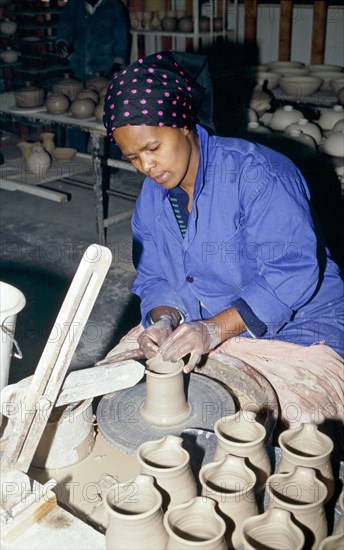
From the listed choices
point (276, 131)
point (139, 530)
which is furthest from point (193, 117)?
point (276, 131)

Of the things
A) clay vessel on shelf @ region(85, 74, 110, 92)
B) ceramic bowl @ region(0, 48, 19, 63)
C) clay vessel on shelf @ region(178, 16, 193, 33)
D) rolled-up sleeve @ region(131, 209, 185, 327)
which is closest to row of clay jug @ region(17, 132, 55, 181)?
clay vessel on shelf @ region(85, 74, 110, 92)

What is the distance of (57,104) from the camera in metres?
5.08

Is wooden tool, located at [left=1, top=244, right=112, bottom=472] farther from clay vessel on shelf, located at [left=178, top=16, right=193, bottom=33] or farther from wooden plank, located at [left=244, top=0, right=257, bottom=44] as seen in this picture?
wooden plank, located at [left=244, top=0, right=257, bottom=44]

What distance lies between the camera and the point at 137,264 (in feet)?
7.12

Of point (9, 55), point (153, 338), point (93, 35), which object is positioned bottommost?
point (153, 338)

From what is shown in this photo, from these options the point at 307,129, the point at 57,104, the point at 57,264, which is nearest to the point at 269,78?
the point at 307,129

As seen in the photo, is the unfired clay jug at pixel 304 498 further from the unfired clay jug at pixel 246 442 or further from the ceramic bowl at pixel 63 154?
the ceramic bowl at pixel 63 154

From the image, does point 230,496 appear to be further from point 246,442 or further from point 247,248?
point 247,248

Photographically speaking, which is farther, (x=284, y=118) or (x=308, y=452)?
(x=284, y=118)

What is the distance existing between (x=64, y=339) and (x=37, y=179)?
448cm

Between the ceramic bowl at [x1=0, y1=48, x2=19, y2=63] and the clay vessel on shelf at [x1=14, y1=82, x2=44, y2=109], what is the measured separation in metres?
2.15

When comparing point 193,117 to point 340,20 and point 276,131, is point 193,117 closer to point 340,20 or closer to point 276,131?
point 276,131

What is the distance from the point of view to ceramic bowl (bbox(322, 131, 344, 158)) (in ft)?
13.4

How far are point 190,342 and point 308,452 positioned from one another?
0.49 metres
